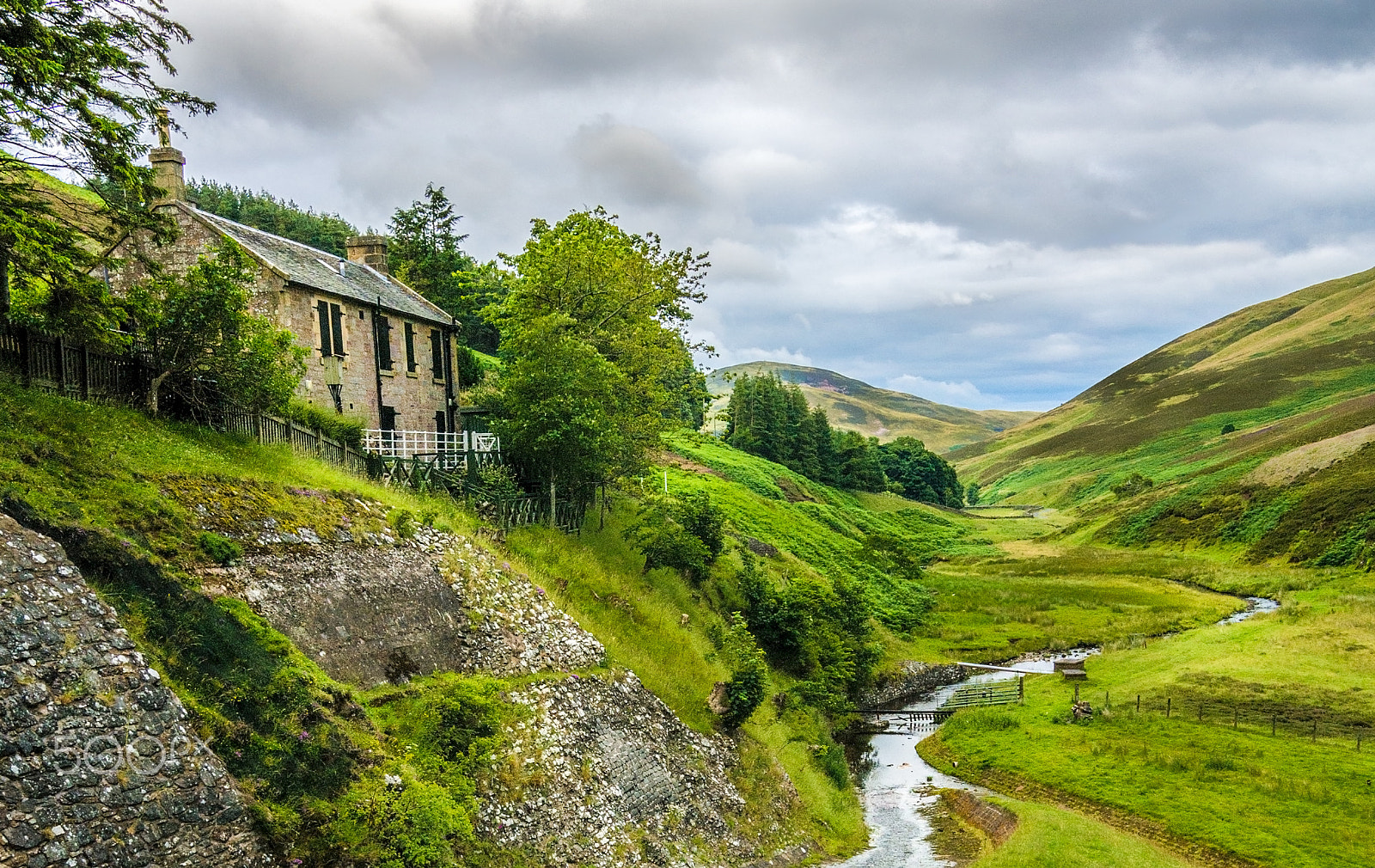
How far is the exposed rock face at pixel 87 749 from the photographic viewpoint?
11648mm

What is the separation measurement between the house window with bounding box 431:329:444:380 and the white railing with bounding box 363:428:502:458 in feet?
10.9

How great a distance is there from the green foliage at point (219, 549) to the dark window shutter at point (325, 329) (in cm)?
2097

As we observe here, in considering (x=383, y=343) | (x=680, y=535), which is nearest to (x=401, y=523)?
(x=383, y=343)

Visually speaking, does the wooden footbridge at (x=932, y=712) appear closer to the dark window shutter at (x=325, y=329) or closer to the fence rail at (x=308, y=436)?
the fence rail at (x=308, y=436)

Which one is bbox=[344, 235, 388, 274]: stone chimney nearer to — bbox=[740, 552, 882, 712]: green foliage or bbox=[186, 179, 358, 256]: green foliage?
bbox=[740, 552, 882, 712]: green foliage

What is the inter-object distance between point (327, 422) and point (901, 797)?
97.6 feet

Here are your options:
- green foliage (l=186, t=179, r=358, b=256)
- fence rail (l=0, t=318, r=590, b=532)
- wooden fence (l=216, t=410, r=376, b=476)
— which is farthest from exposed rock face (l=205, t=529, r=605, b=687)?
green foliage (l=186, t=179, r=358, b=256)

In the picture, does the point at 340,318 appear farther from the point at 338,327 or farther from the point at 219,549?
the point at 219,549

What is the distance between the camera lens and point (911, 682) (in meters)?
58.4

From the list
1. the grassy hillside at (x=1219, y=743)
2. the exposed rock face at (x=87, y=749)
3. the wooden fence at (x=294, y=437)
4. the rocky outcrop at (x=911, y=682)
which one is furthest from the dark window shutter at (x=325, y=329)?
the rocky outcrop at (x=911, y=682)

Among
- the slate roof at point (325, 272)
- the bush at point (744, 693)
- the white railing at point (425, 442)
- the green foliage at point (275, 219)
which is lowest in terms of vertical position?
the bush at point (744, 693)

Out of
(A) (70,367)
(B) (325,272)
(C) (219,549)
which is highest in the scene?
(B) (325,272)

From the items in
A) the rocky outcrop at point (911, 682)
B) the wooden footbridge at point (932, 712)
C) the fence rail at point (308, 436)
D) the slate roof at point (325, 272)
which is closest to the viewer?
the fence rail at point (308, 436)

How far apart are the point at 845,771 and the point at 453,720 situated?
79.4ft
